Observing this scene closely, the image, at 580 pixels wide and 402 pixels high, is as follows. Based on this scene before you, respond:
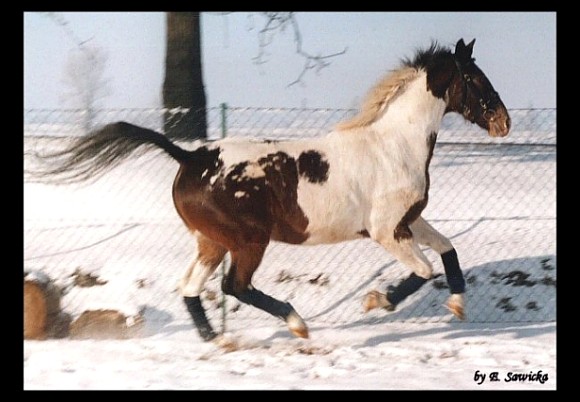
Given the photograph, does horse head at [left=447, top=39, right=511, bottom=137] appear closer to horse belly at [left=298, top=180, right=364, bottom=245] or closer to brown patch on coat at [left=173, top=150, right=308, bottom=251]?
horse belly at [left=298, top=180, right=364, bottom=245]

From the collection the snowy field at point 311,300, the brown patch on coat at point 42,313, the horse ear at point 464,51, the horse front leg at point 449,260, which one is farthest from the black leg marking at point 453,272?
the brown patch on coat at point 42,313

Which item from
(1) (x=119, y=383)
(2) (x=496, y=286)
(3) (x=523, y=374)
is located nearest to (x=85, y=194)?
(1) (x=119, y=383)

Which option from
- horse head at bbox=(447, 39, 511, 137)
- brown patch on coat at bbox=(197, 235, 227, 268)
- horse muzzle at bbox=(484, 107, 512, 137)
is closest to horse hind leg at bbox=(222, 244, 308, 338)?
brown patch on coat at bbox=(197, 235, 227, 268)

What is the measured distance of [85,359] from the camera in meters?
5.25

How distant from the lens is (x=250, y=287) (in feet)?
17.4

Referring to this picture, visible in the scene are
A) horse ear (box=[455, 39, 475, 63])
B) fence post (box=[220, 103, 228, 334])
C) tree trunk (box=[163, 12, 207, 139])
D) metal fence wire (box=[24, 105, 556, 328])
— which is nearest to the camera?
horse ear (box=[455, 39, 475, 63])

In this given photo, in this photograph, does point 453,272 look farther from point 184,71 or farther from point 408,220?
point 184,71

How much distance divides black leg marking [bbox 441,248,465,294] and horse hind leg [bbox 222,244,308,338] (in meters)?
1.12

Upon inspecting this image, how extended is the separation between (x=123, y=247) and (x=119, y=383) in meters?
1.82

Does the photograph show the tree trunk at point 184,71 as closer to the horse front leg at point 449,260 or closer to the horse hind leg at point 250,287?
the horse hind leg at point 250,287

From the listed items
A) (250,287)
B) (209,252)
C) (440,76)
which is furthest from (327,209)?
(440,76)

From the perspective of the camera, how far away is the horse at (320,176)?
5.25 metres

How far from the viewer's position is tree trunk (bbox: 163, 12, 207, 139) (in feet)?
23.7

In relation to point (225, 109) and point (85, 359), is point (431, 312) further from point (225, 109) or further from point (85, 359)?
point (85, 359)
